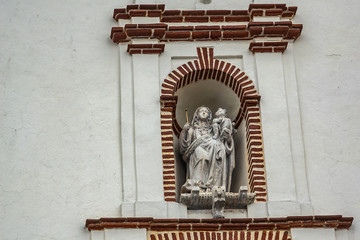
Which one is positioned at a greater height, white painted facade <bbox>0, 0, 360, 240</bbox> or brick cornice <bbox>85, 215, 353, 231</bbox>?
white painted facade <bbox>0, 0, 360, 240</bbox>

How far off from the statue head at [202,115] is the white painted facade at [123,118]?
1.95 ft

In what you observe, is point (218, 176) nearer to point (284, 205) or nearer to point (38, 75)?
point (284, 205)

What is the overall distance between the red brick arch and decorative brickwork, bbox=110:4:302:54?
320mm

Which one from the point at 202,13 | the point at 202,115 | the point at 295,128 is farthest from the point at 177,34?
the point at 295,128

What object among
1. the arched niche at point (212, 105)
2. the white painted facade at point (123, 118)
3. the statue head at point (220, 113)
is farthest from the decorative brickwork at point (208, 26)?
the statue head at point (220, 113)

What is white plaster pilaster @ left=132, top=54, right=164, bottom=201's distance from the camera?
15.6 meters

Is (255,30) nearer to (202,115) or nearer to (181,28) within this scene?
(181,28)

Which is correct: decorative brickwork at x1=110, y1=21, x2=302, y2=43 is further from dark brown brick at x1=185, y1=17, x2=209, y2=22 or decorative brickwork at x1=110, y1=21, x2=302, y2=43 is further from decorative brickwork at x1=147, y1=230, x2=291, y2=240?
decorative brickwork at x1=147, y1=230, x2=291, y2=240

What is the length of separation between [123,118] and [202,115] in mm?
1090

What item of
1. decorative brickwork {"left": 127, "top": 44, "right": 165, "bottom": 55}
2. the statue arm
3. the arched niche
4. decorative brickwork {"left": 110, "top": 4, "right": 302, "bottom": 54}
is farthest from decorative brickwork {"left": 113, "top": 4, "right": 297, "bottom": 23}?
the statue arm

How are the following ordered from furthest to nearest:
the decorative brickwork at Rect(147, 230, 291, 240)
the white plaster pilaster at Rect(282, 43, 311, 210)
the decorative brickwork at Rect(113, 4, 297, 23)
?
the decorative brickwork at Rect(113, 4, 297, 23) < the white plaster pilaster at Rect(282, 43, 311, 210) < the decorative brickwork at Rect(147, 230, 291, 240)

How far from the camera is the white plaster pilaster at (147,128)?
51.3ft

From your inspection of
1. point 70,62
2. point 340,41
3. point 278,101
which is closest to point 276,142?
point 278,101

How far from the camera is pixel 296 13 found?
684 inches
